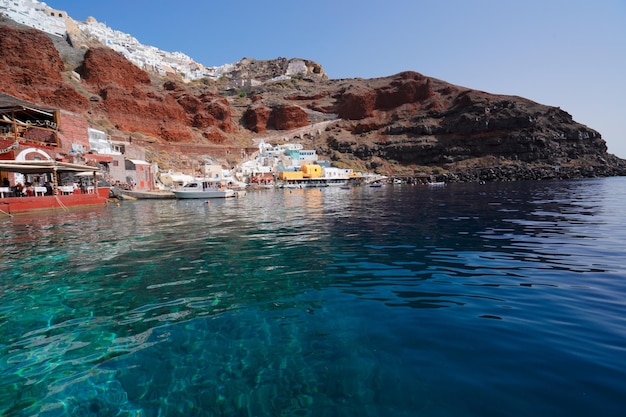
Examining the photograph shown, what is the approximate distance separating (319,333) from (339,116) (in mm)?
127992

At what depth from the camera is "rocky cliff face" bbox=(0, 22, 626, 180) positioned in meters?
67.6

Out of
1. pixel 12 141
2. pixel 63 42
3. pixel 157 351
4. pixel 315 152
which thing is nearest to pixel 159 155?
pixel 12 141

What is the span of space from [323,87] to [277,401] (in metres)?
157

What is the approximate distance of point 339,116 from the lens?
126 metres

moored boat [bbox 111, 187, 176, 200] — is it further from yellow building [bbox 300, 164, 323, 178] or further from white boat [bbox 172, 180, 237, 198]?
yellow building [bbox 300, 164, 323, 178]

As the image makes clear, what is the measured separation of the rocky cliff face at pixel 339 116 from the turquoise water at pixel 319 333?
6776cm

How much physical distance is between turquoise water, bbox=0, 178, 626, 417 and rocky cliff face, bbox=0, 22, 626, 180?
222 feet

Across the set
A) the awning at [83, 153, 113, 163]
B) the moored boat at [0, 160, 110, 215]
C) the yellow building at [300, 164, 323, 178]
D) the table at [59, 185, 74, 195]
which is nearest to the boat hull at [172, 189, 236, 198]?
the awning at [83, 153, 113, 163]

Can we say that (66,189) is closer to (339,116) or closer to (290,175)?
(290,175)

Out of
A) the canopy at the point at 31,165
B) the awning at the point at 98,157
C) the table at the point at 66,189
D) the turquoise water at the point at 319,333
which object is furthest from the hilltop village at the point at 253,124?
the turquoise water at the point at 319,333

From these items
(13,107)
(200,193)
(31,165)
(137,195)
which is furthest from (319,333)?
(137,195)

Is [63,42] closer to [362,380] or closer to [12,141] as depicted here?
[12,141]

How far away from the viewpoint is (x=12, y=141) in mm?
27000

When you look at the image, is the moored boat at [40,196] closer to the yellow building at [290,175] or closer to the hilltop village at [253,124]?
the hilltop village at [253,124]
